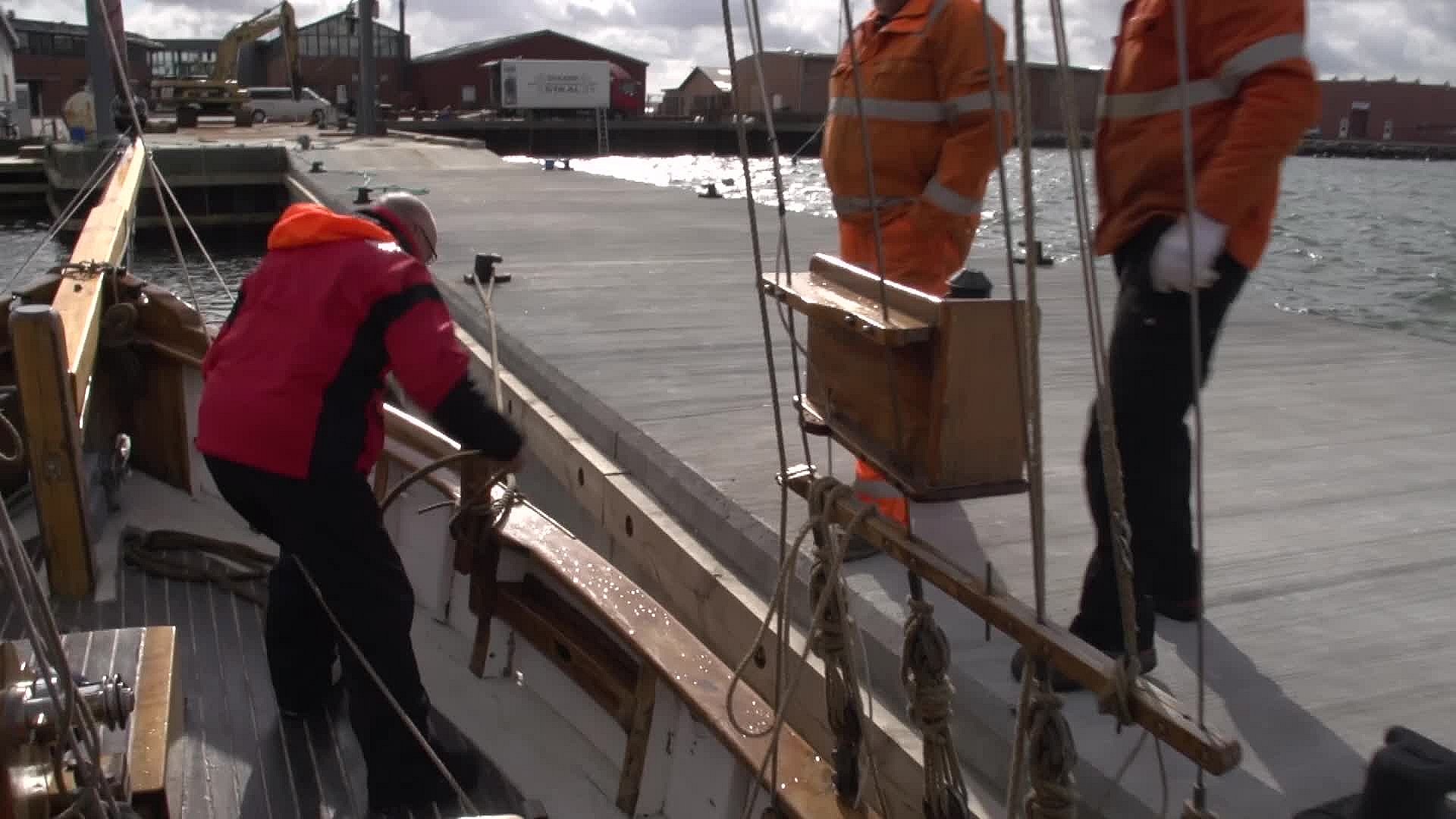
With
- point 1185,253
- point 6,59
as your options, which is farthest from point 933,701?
point 6,59

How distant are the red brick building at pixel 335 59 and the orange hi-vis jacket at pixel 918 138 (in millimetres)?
56581

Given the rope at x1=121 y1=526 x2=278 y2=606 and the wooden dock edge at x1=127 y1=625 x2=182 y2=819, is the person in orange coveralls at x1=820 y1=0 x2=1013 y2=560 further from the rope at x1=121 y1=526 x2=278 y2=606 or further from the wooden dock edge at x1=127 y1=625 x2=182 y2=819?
the rope at x1=121 y1=526 x2=278 y2=606

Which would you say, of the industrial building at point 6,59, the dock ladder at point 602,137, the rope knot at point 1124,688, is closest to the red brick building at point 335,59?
the dock ladder at point 602,137

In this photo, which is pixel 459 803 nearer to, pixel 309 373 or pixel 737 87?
pixel 309 373

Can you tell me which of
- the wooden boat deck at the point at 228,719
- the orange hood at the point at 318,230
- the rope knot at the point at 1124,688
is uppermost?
the orange hood at the point at 318,230

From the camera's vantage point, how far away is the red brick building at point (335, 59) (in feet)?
193

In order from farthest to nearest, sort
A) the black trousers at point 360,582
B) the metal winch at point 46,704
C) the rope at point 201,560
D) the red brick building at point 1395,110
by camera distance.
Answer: the red brick building at point 1395,110, the rope at point 201,560, the black trousers at point 360,582, the metal winch at point 46,704

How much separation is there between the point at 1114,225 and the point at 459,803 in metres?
2.07

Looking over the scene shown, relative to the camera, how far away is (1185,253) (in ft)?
7.46

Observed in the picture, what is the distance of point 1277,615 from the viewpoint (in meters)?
2.93

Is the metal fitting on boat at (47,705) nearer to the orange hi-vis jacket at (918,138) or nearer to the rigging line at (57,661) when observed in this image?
the rigging line at (57,661)

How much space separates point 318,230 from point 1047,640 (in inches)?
74.2

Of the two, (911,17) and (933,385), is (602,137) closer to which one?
(911,17)

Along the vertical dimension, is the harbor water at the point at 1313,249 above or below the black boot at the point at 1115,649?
above
